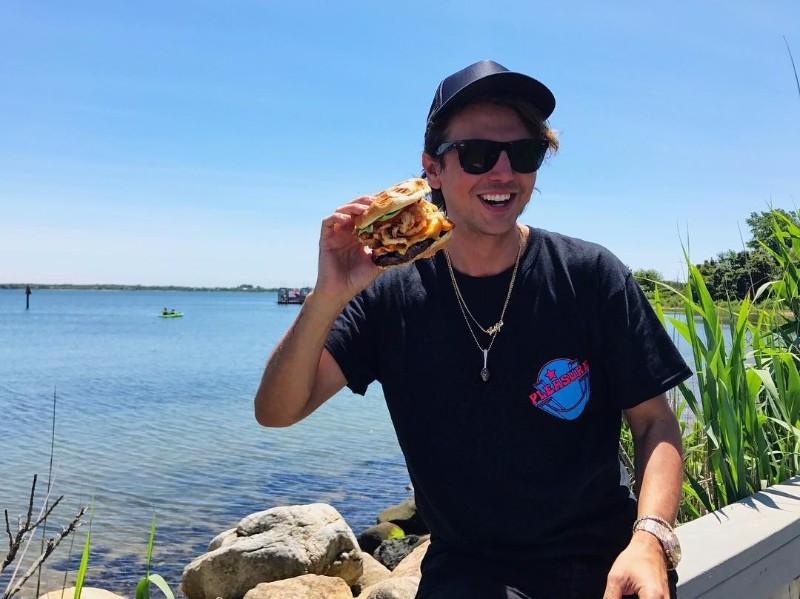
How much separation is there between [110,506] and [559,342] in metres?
11.5

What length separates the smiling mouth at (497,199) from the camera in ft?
7.98

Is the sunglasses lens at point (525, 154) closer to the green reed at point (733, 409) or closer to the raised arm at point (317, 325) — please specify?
the raised arm at point (317, 325)

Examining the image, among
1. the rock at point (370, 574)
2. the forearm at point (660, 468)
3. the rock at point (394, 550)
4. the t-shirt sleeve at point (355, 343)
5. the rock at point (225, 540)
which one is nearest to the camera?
the forearm at point (660, 468)

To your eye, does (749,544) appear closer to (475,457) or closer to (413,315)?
(475,457)

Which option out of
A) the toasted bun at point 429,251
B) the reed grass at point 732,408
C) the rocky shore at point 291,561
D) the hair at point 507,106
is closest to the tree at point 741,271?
the reed grass at point 732,408

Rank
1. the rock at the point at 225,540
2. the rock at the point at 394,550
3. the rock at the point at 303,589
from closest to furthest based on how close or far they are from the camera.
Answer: the rock at the point at 303,589 → the rock at the point at 225,540 → the rock at the point at 394,550

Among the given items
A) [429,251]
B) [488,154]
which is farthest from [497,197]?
[429,251]

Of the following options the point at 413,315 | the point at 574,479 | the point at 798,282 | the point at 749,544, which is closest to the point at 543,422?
the point at 574,479

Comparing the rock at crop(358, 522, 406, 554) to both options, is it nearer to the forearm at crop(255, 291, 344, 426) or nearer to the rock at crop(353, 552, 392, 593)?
the rock at crop(353, 552, 392, 593)

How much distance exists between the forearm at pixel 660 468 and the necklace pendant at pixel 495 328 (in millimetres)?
561

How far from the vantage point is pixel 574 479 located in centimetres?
215

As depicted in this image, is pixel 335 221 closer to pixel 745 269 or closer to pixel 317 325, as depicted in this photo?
pixel 317 325

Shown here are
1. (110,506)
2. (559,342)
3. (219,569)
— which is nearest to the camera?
(559,342)

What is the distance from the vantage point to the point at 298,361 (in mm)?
2357
